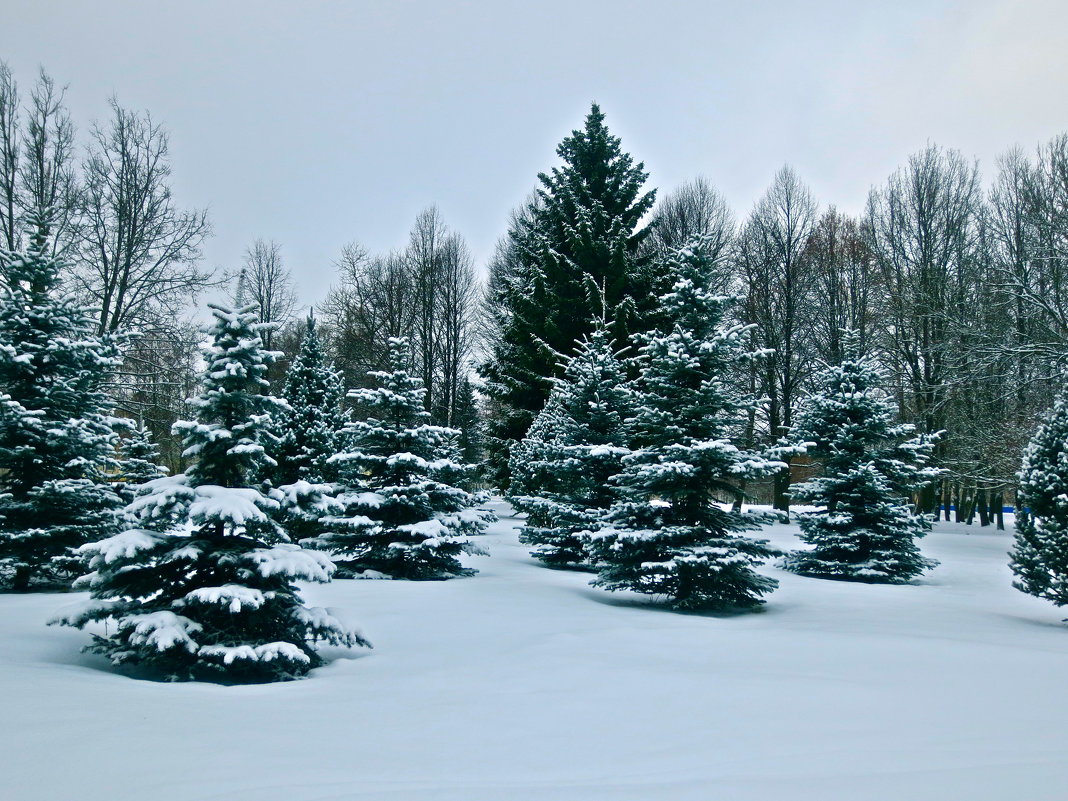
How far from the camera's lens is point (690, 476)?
10.9 m

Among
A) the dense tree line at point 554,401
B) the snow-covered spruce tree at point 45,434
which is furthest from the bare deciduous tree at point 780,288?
the snow-covered spruce tree at point 45,434

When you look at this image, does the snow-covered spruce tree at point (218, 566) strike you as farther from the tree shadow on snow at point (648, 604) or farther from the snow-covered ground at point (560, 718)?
the tree shadow on snow at point (648, 604)

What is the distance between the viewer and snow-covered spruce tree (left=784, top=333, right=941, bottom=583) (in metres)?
16.4

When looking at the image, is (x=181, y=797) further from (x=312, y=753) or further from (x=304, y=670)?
(x=304, y=670)

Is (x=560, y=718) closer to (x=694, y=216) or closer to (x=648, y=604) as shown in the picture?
(x=648, y=604)

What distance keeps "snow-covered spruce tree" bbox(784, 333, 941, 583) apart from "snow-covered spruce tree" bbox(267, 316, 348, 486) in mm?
11866

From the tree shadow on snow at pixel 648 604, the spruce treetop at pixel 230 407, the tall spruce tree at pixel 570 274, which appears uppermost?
the tall spruce tree at pixel 570 274

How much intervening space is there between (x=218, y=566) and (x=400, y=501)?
5992 mm

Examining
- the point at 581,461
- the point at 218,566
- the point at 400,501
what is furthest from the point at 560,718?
the point at 581,461

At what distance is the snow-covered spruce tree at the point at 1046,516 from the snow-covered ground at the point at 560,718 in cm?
217

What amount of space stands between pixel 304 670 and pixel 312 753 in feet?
7.78

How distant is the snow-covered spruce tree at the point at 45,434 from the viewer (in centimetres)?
1094

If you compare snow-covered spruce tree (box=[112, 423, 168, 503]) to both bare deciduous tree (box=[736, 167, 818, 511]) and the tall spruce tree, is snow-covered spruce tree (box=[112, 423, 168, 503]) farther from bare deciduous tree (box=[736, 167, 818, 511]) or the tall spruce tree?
bare deciduous tree (box=[736, 167, 818, 511])

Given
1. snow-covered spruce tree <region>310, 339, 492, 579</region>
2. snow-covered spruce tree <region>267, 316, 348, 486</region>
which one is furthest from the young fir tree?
snow-covered spruce tree <region>310, 339, 492, 579</region>
